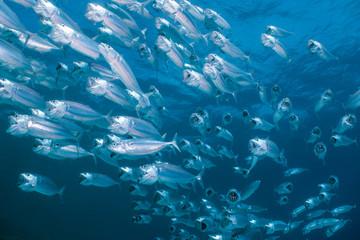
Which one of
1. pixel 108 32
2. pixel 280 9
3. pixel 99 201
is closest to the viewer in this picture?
pixel 108 32

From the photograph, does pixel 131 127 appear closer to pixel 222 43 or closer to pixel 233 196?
pixel 222 43

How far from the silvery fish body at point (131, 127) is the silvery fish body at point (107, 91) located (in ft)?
1.48

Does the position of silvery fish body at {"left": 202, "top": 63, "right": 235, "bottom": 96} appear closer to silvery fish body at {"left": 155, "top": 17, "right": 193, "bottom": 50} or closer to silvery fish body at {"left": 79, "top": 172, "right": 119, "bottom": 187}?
silvery fish body at {"left": 155, "top": 17, "right": 193, "bottom": 50}

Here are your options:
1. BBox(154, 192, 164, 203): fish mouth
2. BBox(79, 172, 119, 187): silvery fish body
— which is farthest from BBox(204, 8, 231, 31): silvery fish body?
BBox(79, 172, 119, 187): silvery fish body

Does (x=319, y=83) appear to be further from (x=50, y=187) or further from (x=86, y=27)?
(x=50, y=187)

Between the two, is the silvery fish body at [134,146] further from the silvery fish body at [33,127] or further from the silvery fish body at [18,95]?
the silvery fish body at [18,95]

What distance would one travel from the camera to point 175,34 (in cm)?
579

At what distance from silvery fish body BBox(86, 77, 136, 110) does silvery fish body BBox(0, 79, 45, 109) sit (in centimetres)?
164

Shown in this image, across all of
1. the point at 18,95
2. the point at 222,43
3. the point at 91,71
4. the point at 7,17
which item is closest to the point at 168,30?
the point at 222,43

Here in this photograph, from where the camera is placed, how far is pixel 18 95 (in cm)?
532

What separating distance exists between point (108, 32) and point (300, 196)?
1340 inches

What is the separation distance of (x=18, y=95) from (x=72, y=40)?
210 cm

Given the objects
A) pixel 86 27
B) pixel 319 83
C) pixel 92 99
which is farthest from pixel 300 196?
pixel 86 27

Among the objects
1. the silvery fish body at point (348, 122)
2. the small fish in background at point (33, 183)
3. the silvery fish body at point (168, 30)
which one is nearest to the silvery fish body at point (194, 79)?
the silvery fish body at point (168, 30)
